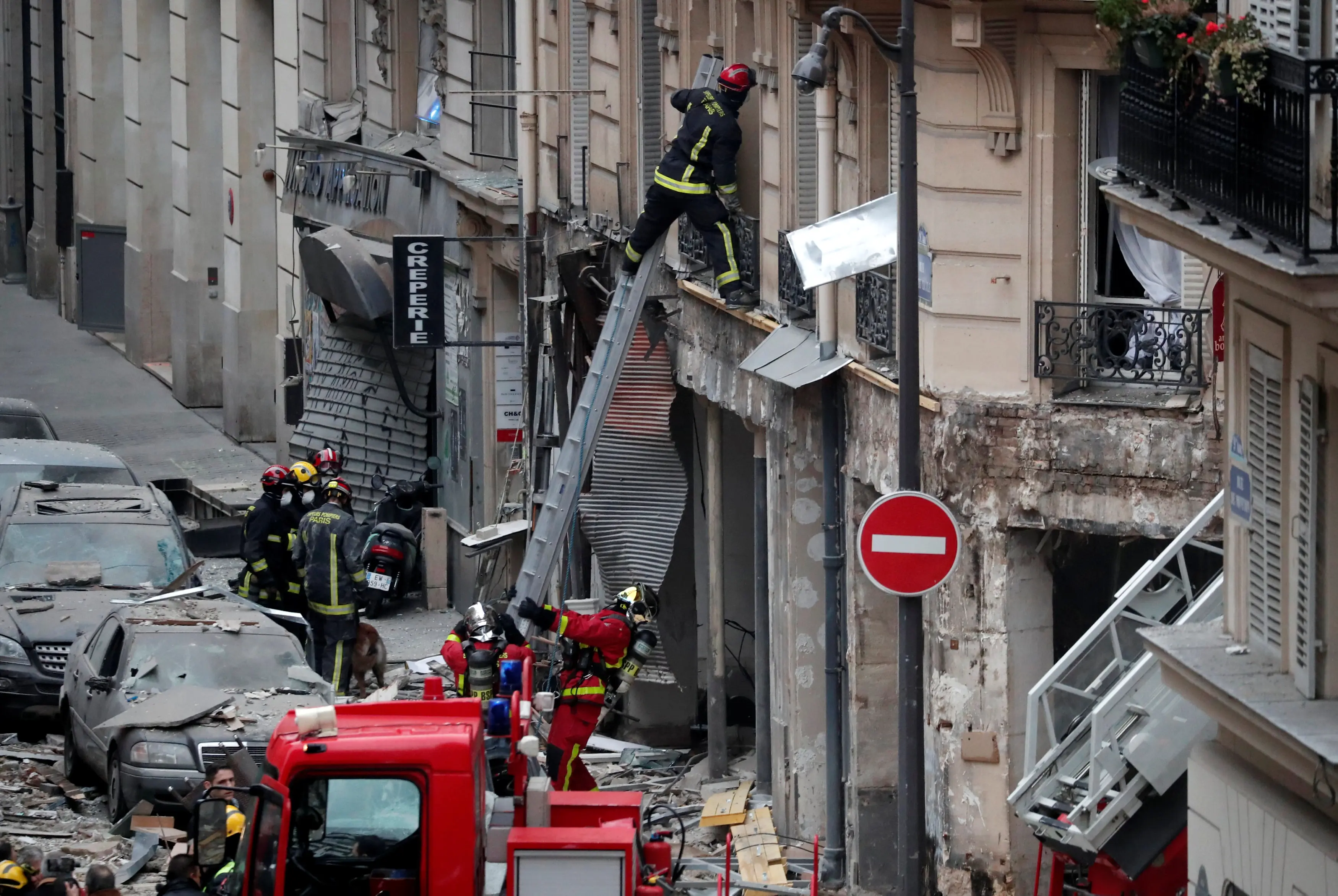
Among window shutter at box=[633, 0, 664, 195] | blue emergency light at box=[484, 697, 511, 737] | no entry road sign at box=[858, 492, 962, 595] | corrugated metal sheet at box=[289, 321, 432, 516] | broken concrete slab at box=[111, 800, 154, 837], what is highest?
window shutter at box=[633, 0, 664, 195]

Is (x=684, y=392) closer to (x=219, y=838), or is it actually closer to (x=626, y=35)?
(x=626, y=35)

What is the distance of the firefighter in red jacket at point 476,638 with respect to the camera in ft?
49.9

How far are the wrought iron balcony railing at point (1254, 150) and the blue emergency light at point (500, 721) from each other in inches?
148

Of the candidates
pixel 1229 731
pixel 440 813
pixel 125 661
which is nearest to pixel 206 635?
pixel 125 661

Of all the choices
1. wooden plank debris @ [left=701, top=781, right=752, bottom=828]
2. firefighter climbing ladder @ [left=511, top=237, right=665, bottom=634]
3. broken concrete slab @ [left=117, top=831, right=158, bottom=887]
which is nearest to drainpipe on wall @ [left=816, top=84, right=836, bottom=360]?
firefighter climbing ladder @ [left=511, top=237, right=665, bottom=634]

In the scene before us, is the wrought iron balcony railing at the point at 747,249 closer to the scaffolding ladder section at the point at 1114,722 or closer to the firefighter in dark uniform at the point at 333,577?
the firefighter in dark uniform at the point at 333,577

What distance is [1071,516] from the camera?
1430 cm

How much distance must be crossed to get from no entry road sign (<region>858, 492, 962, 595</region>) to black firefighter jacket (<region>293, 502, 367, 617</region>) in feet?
24.7

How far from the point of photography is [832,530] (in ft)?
53.9

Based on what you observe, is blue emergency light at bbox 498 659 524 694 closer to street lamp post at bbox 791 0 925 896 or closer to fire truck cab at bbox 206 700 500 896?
street lamp post at bbox 791 0 925 896

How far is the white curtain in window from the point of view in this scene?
14.1 m

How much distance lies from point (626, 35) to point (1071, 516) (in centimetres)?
812

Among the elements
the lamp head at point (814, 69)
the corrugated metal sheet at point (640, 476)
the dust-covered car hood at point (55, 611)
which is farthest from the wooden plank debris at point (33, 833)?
the lamp head at point (814, 69)

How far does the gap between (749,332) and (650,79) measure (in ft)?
11.1
